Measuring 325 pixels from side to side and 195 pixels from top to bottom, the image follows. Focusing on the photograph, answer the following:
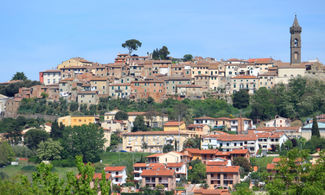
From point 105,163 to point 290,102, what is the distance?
2227 cm

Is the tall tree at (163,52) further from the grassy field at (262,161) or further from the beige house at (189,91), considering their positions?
the grassy field at (262,161)

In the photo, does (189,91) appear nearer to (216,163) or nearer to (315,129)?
(315,129)

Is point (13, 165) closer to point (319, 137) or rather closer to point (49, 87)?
point (49, 87)

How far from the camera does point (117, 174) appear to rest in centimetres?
6022

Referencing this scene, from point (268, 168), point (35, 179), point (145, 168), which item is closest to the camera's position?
point (35, 179)

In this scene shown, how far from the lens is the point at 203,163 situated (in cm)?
6169

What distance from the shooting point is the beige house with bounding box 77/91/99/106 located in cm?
8019

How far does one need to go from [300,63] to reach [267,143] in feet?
71.6

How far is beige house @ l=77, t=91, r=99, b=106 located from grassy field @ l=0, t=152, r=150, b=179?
1385cm

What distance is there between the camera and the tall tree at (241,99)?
76.6 meters

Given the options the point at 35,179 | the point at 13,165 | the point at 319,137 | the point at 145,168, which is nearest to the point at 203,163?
the point at 145,168

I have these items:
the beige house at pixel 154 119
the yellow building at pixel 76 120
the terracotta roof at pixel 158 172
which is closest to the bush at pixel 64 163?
the terracotta roof at pixel 158 172

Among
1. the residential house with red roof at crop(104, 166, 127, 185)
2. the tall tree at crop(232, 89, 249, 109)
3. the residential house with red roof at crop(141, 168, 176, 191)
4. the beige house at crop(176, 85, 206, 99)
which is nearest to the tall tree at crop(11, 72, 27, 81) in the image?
the beige house at crop(176, 85, 206, 99)

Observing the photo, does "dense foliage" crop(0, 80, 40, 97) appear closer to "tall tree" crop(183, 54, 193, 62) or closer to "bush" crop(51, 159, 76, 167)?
"tall tree" crop(183, 54, 193, 62)
